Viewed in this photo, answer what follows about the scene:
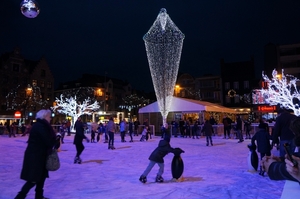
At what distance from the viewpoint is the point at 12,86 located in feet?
148

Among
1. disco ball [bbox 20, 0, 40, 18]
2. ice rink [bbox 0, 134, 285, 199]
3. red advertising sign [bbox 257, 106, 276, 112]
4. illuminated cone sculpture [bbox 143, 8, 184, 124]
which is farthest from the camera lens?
red advertising sign [bbox 257, 106, 276, 112]

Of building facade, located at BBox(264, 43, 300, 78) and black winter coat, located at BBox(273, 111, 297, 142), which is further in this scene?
building facade, located at BBox(264, 43, 300, 78)

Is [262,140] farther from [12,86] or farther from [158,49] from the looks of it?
[12,86]

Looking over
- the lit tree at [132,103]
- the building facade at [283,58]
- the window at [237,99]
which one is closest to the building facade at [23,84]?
the lit tree at [132,103]

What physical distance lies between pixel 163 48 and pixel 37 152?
14.8 m

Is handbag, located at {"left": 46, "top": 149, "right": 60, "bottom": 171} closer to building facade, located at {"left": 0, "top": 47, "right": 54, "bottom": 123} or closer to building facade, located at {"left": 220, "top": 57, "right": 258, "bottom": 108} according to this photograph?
building facade, located at {"left": 0, "top": 47, "right": 54, "bottom": 123}

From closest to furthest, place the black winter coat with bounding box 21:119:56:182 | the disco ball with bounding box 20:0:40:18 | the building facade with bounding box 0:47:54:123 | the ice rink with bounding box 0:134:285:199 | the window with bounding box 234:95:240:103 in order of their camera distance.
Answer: the black winter coat with bounding box 21:119:56:182 < the ice rink with bounding box 0:134:285:199 < the disco ball with bounding box 20:0:40:18 < the building facade with bounding box 0:47:54:123 < the window with bounding box 234:95:240:103

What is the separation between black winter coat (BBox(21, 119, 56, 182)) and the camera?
4.46 meters

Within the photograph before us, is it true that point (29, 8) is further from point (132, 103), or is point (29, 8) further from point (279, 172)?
point (132, 103)

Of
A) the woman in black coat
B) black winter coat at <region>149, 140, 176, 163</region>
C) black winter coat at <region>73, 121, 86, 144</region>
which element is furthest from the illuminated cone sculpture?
the woman in black coat

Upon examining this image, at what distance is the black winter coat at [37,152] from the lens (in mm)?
4457

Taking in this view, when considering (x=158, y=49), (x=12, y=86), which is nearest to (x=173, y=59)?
(x=158, y=49)

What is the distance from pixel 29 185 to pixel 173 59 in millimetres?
15415

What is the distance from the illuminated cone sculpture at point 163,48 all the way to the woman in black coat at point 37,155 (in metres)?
14.2
